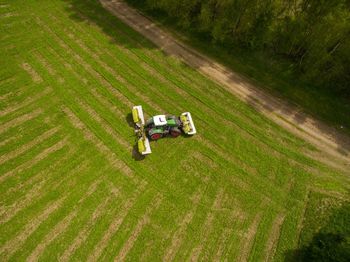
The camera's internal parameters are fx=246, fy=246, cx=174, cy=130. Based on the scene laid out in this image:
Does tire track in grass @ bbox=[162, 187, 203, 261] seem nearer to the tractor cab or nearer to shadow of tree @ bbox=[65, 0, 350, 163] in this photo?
the tractor cab

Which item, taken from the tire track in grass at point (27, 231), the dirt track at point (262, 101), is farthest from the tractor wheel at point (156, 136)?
the dirt track at point (262, 101)

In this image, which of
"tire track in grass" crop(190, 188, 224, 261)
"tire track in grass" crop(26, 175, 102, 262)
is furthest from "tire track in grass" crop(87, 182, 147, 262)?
"tire track in grass" crop(190, 188, 224, 261)

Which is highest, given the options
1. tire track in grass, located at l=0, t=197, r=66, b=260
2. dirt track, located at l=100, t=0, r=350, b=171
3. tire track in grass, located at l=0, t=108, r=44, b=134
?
dirt track, located at l=100, t=0, r=350, b=171

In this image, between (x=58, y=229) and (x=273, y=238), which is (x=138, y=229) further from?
(x=273, y=238)

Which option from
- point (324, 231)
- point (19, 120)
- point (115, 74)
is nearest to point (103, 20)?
point (115, 74)

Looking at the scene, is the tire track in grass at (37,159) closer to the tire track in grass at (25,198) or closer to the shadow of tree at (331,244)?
the tire track in grass at (25,198)

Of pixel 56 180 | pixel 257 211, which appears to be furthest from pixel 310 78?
pixel 56 180
